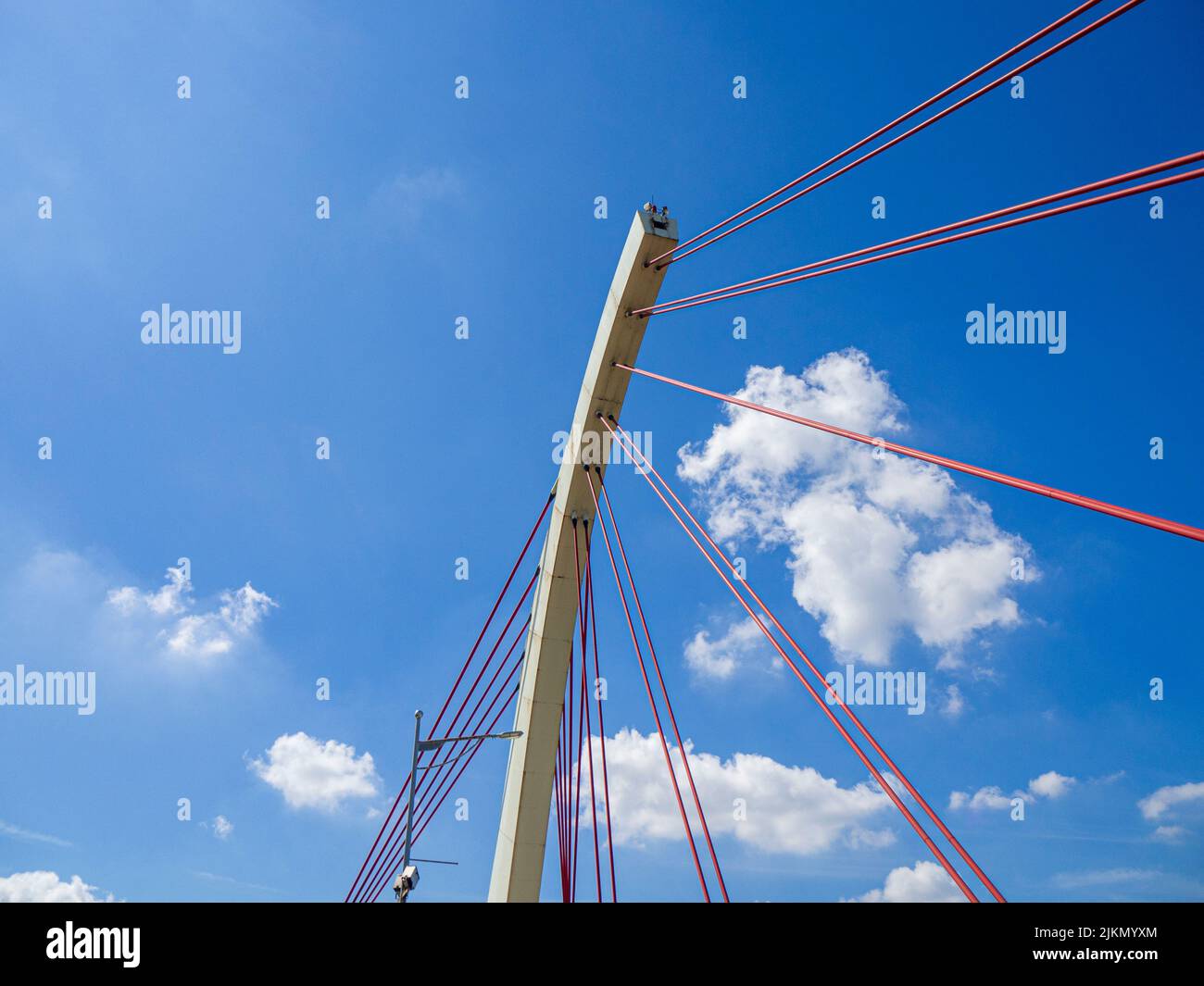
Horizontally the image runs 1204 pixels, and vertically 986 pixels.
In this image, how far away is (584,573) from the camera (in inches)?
606

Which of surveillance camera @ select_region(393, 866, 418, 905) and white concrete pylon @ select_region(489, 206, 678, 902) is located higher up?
white concrete pylon @ select_region(489, 206, 678, 902)

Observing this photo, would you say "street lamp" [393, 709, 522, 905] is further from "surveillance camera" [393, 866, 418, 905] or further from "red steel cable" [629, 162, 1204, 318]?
"red steel cable" [629, 162, 1204, 318]

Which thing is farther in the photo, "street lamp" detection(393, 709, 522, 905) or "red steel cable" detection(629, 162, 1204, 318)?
"street lamp" detection(393, 709, 522, 905)

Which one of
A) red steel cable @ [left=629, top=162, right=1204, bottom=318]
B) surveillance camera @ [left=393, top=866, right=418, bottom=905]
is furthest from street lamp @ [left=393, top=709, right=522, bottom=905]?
red steel cable @ [left=629, top=162, right=1204, bottom=318]

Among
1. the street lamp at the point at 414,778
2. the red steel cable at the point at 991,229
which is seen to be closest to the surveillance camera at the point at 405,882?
the street lamp at the point at 414,778

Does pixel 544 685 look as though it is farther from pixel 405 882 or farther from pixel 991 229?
pixel 991 229
